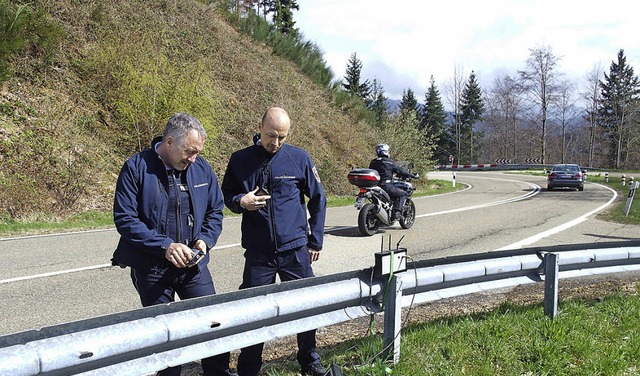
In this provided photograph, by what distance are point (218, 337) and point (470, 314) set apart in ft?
9.49

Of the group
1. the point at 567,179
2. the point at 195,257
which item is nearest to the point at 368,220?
the point at 195,257

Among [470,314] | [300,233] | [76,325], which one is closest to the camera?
[76,325]

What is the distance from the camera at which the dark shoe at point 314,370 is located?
3570 millimetres

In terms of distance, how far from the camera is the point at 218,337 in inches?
108


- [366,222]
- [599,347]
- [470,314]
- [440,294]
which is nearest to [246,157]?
[440,294]

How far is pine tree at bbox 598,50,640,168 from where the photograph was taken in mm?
57656

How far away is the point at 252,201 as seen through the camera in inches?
140

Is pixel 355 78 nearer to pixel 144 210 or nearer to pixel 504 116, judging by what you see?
pixel 504 116

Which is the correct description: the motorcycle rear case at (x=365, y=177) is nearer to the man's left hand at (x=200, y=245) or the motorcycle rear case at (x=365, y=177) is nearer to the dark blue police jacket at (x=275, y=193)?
the dark blue police jacket at (x=275, y=193)

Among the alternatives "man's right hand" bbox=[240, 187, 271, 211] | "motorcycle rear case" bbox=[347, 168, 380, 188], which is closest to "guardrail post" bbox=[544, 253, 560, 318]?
"man's right hand" bbox=[240, 187, 271, 211]

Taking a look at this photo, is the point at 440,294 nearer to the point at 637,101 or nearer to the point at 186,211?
the point at 186,211

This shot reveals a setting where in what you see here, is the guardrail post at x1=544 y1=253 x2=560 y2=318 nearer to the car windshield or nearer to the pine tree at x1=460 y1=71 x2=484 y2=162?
the car windshield

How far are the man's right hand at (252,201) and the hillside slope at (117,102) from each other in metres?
10.3

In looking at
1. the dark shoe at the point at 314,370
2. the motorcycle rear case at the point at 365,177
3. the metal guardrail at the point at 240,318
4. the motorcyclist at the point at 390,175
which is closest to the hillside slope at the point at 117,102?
the motorcycle rear case at the point at 365,177
